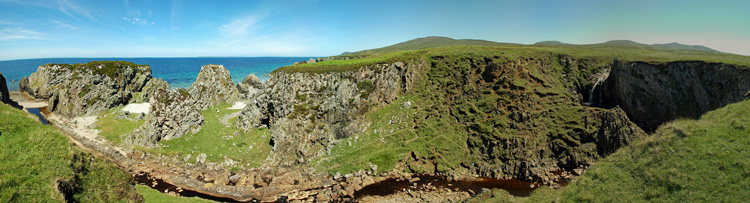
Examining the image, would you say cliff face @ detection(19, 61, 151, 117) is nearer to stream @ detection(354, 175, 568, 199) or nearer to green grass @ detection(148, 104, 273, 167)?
green grass @ detection(148, 104, 273, 167)

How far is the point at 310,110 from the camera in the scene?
30781mm

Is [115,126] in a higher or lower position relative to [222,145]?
higher

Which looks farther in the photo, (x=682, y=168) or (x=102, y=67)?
(x=102, y=67)

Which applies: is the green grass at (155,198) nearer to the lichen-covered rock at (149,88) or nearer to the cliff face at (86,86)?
the cliff face at (86,86)

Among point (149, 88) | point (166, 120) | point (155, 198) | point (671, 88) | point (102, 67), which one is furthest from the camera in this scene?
point (149, 88)

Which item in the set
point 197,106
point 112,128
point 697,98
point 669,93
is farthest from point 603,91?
point 112,128

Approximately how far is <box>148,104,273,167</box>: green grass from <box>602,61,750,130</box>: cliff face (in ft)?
141

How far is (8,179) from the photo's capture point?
29.8ft

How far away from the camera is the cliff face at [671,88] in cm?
2445

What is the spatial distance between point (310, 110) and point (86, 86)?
40.9m

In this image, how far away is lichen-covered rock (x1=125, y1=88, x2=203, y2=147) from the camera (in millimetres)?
30688

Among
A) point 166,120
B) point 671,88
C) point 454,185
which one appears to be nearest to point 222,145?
point 166,120

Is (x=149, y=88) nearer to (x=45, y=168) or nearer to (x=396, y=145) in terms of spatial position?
(x=45, y=168)

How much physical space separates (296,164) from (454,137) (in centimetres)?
1826
